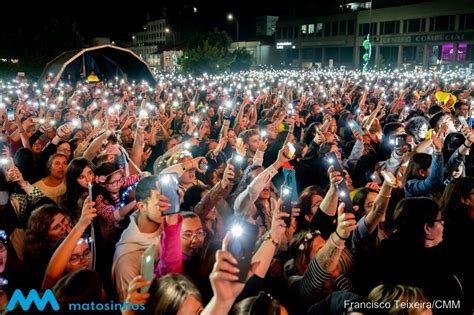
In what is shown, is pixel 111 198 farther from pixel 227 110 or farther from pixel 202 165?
pixel 227 110

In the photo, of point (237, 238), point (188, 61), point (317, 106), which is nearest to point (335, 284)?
point (237, 238)

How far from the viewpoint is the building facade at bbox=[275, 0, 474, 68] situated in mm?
44969

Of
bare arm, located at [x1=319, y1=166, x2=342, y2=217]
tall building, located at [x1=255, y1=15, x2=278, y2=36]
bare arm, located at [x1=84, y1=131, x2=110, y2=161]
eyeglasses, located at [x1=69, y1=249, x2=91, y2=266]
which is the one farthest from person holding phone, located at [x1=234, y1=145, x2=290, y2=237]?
tall building, located at [x1=255, y1=15, x2=278, y2=36]

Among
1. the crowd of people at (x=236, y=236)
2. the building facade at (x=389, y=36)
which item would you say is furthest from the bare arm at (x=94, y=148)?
the building facade at (x=389, y=36)

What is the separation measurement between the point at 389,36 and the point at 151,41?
62.9m

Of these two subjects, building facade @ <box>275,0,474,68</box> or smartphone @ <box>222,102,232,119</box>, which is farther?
building facade @ <box>275,0,474,68</box>

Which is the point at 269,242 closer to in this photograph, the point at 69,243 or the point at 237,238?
the point at 237,238

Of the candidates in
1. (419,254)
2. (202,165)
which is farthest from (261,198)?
(419,254)

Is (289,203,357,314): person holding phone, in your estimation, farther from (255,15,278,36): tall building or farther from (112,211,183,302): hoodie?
(255,15,278,36): tall building

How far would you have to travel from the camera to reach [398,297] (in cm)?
268

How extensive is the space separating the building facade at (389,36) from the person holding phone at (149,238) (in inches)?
1465

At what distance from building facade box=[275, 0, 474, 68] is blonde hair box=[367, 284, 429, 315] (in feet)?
124

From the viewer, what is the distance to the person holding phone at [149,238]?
319 centimetres
